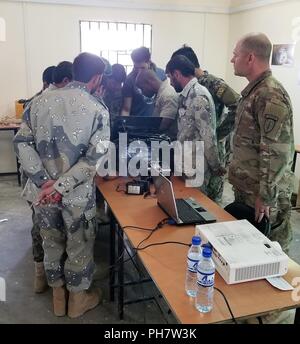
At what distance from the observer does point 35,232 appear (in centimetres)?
255

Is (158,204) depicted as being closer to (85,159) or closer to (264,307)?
(85,159)

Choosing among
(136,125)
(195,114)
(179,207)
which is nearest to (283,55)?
(195,114)

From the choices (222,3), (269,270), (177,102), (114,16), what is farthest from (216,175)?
(222,3)

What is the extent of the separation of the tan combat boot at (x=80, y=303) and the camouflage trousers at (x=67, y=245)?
0.30 ft

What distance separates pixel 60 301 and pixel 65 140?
3.59 ft

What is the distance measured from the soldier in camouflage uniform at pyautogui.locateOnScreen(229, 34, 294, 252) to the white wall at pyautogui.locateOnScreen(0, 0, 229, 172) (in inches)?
142

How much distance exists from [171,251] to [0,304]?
1.52m

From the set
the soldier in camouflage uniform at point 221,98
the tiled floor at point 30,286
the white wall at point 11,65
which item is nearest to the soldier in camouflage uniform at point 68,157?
the tiled floor at point 30,286

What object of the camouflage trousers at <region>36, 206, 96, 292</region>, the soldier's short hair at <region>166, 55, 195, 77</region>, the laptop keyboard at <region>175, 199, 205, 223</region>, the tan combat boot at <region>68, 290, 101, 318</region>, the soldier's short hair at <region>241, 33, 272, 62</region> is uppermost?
the soldier's short hair at <region>241, 33, 272, 62</region>

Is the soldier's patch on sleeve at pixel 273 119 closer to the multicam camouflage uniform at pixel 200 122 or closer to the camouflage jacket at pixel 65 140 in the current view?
the multicam camouflage uniform at pixel 200 122

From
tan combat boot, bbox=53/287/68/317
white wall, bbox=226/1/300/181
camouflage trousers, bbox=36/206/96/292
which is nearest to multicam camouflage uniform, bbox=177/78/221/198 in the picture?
camouflage trousers, bbox=36/206/96/292

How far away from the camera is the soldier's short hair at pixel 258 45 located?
6.42ft

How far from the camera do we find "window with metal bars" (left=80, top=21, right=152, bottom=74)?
16.8 feet

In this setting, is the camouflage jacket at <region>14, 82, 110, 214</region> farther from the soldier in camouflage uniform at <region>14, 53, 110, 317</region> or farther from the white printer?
the white printer
